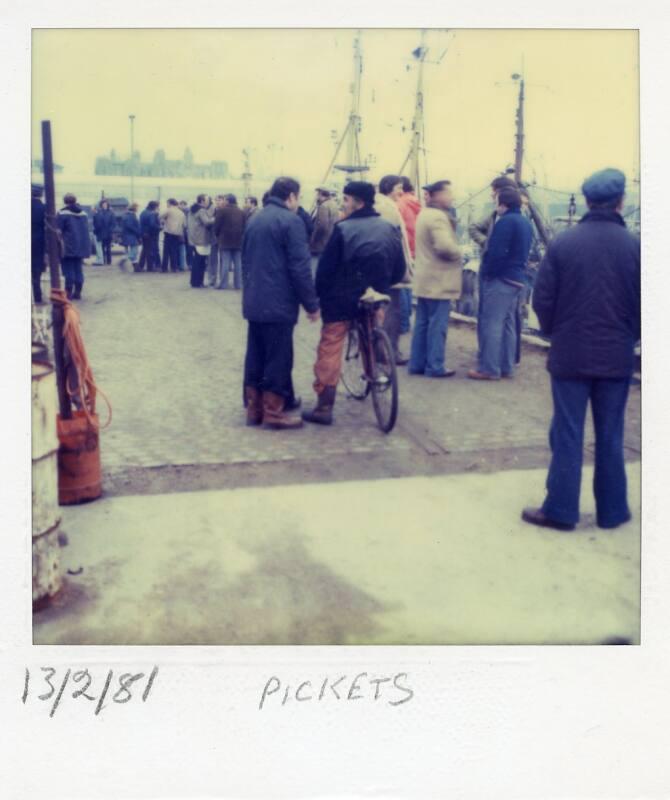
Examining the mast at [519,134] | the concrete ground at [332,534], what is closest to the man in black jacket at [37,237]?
the concrete ground at [332,534]

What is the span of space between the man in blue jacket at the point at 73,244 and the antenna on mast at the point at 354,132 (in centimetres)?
144

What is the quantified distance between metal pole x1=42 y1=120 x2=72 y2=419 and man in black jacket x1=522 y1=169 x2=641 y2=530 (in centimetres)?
242

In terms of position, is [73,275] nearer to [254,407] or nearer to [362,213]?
[254,407]

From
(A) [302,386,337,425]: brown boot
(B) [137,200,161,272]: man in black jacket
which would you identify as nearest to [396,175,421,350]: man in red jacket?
(A) [302,386,337,425]: brown boot

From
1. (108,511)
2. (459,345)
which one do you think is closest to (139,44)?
(108,511)

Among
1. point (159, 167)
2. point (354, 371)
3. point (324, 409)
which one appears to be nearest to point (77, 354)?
point (159, 167)

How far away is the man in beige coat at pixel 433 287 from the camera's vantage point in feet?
30.2
